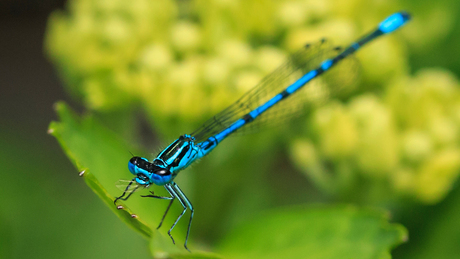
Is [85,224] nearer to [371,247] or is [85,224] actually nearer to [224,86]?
[224,86]

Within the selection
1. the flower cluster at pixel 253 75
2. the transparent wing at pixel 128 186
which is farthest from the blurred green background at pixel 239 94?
the transparent wing at pixel 128 186

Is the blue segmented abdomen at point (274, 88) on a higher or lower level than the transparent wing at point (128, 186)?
higher

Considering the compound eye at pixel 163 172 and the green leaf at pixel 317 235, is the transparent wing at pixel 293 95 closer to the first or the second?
the compound eye at pixel 163 172

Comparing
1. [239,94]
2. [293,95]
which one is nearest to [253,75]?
[239,94]

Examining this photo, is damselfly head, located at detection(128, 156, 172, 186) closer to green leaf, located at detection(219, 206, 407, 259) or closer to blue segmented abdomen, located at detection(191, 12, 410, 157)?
blue segmented abdomen, located at detection(191, 12, 410, 157)

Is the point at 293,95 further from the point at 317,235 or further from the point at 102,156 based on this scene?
the point at 102,156
